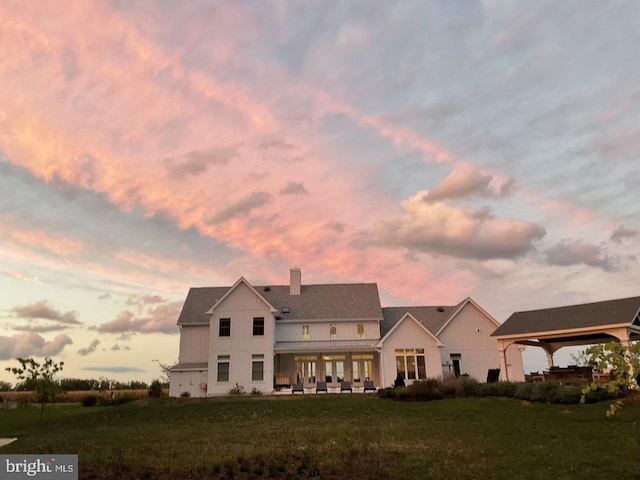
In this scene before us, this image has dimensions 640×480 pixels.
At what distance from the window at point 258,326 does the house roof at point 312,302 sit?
9.20 ft

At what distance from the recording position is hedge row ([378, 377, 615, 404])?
918 inches

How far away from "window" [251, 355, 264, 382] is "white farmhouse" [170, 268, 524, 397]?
0.07 metres

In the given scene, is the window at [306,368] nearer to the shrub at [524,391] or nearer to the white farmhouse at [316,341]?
the white farmhouse at [316,341]

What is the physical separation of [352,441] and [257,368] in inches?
870

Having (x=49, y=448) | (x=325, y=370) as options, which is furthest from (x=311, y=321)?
(x=49, y=448)

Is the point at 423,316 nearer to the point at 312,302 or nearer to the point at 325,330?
the point at 325,330

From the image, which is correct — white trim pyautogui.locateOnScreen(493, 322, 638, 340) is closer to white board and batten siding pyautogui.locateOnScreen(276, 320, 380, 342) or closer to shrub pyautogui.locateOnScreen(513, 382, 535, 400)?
shrub pyautogui.locateOnScreen(513, 382, 535, 400)

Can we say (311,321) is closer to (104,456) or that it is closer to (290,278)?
(290,278)

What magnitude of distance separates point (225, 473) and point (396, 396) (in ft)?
61.3

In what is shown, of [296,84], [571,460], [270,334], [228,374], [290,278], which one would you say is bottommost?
[571,460]

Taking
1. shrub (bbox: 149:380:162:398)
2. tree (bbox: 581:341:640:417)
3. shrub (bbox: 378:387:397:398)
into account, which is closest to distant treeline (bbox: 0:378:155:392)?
shrub (bbox: 149:380:162:398)

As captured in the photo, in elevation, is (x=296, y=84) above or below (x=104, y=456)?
above

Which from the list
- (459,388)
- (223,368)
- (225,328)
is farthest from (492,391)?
(225,328)

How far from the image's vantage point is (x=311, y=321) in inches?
1554
